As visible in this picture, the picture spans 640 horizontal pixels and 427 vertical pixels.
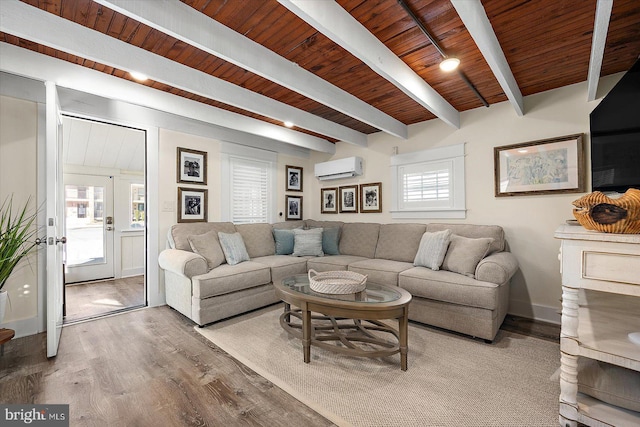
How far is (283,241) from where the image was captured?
4.14 metres

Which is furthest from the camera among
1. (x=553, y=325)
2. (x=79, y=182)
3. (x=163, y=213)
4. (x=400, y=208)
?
(x=79, y=182)

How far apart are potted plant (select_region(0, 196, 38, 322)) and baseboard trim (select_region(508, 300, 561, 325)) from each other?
464 cm

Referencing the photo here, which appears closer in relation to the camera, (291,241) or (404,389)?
(404,389)

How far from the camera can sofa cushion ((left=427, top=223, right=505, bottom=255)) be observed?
301 cm

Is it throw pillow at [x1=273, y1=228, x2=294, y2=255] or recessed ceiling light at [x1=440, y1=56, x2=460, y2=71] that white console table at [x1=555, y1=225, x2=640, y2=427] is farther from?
throw pillow at [x1=273, y1=228, x2=294, y2=255]

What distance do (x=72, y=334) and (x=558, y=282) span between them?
15.6 feet

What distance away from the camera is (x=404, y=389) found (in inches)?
70.1

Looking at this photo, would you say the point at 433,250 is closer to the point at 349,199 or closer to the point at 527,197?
the point at 527,197

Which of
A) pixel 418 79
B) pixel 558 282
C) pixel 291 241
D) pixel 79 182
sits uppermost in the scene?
pixel 418 79

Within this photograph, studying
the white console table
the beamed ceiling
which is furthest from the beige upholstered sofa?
the beamed ceiling

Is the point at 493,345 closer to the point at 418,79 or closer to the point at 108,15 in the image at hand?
the point at 418,79

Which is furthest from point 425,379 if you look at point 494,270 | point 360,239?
point 360,239

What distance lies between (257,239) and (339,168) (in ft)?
5.68

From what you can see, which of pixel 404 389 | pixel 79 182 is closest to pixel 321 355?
pixel 404 389
